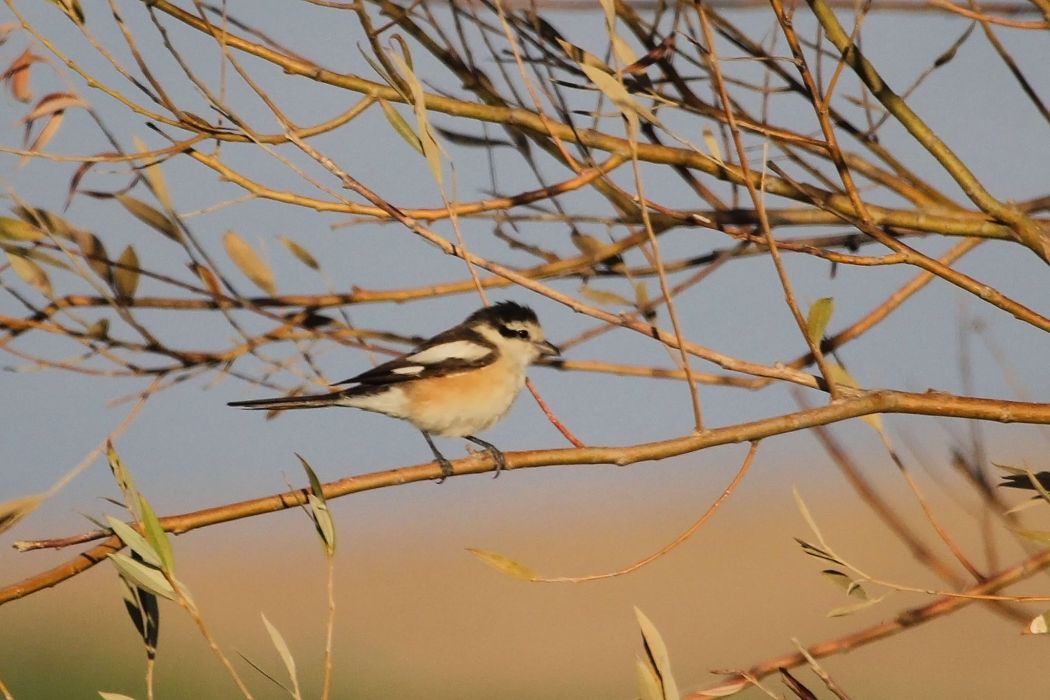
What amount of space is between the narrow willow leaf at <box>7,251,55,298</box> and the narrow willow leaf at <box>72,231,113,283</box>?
0.15 m

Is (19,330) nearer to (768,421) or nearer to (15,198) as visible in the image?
(15,198)

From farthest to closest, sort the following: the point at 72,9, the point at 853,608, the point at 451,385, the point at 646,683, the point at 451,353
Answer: the point at 451,353 → the point at 451,385 → the point at 72,9 → the point at 853,608 → the point at 646,683

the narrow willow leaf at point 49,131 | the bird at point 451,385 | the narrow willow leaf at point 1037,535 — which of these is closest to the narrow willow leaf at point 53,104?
the narrow willow leaf at point 49,131

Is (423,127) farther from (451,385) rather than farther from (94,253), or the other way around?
(451,385)

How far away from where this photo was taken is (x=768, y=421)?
8.18 feet

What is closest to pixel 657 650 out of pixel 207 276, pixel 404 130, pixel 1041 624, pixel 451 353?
pixel 1041 624

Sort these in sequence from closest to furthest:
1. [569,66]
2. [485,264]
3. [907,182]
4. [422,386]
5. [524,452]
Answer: [485,264], [524,452], [569,66], [907,182], [422,386]

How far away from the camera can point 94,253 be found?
12.0 ft

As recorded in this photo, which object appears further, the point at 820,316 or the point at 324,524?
the point at 820,316

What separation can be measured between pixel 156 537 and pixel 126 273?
1.67 metres

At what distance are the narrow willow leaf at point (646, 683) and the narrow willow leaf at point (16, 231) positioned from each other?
2279 millimetres

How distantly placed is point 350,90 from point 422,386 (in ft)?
7.24

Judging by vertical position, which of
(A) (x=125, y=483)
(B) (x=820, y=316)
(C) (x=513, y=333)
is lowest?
(A) (x=125, y=483)

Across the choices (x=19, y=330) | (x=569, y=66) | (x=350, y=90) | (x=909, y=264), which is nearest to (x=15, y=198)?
(x=19, y=330)
